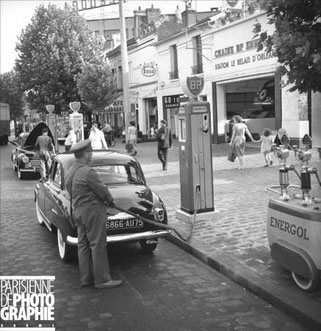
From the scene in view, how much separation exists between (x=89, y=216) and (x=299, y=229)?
2.30 m

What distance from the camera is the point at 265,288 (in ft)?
16.8

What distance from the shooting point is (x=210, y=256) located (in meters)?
6.39

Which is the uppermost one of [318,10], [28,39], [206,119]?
[28,39]

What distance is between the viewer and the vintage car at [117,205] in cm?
629

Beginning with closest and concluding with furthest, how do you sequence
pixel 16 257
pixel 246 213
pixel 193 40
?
pixel 16 257
pixel 246 213
pixel 193 40

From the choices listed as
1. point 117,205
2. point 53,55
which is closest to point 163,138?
point 117,205

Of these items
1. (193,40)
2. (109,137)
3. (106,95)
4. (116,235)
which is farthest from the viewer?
(106,95)

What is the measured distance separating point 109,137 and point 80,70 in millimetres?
19634

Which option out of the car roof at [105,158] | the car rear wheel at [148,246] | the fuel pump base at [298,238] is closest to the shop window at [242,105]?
the car roof at [105,158]

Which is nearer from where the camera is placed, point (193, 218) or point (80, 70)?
point (193, 218)

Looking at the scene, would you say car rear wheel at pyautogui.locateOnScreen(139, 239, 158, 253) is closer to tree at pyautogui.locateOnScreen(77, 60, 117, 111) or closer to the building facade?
the building facade

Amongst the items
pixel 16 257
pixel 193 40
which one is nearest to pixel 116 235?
pixel 16 257

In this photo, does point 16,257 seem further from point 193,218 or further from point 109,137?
point 109,137

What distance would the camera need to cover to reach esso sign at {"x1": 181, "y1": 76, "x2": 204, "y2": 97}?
324 inches
